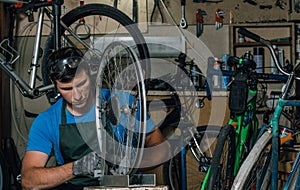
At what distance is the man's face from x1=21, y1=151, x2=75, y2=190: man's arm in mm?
322

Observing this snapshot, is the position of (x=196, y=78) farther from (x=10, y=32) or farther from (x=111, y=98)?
(x=111, y=98)

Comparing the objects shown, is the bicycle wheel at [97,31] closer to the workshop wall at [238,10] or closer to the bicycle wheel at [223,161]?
the workshop wall at [238,10]

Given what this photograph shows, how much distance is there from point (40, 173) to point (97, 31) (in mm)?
1989

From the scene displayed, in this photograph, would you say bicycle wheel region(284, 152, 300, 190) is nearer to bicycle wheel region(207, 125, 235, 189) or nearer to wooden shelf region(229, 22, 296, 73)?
bicycle wheel region(207, 125, 235, 189)

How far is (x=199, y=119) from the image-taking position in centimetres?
443

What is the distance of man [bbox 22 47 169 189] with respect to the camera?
3.04 meters

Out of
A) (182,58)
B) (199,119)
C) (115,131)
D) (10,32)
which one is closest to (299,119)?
(199,119)

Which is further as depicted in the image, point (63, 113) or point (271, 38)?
point (271, 38)

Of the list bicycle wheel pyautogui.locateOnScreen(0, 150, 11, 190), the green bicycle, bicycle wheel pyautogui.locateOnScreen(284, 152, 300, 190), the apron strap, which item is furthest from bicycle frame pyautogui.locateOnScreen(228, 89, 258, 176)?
bicycle wheel pyautogui.locateOnScreen(0, 150, 11, 190)

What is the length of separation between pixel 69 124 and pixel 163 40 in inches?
68.1

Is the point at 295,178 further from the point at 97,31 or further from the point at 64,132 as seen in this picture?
the point at 97,31

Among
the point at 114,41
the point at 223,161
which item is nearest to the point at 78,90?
the point at 114,41

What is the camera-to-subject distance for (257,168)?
118 inches

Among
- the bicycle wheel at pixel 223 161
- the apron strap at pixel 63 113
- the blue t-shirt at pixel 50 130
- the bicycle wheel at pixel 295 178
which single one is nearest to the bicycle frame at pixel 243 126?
the bicycle wheel at pixel 223 161
